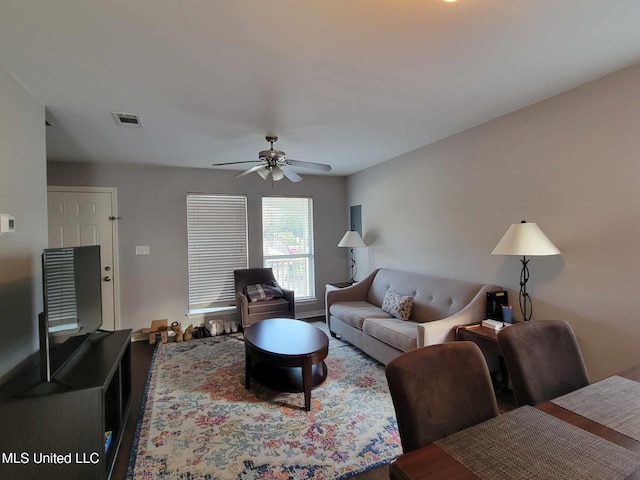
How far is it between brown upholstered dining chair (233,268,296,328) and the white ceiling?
2283 millimetres

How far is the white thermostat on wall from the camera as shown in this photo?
5.71 feet

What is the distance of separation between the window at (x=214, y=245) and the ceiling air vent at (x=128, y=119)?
189 centimetres

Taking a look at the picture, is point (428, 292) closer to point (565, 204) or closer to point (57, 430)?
point (565, 204)

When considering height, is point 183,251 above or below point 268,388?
above

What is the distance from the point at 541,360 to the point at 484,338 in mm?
1078

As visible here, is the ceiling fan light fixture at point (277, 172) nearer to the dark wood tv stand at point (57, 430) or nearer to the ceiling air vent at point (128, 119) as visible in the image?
the ceiling air vent at point (128, 119)

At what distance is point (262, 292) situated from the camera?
450 cm

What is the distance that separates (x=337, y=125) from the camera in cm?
304

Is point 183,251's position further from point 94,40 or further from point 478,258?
point 478,258

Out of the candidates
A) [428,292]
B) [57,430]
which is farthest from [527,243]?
Answer: [57,430]

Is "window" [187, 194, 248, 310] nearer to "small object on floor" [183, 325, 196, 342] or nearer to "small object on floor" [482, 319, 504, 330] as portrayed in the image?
"small object on floor" [183, 325, 196, 342]

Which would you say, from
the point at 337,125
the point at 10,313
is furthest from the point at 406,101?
the point at 10,313

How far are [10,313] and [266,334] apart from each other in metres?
1.87

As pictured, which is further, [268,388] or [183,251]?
[183,251]
